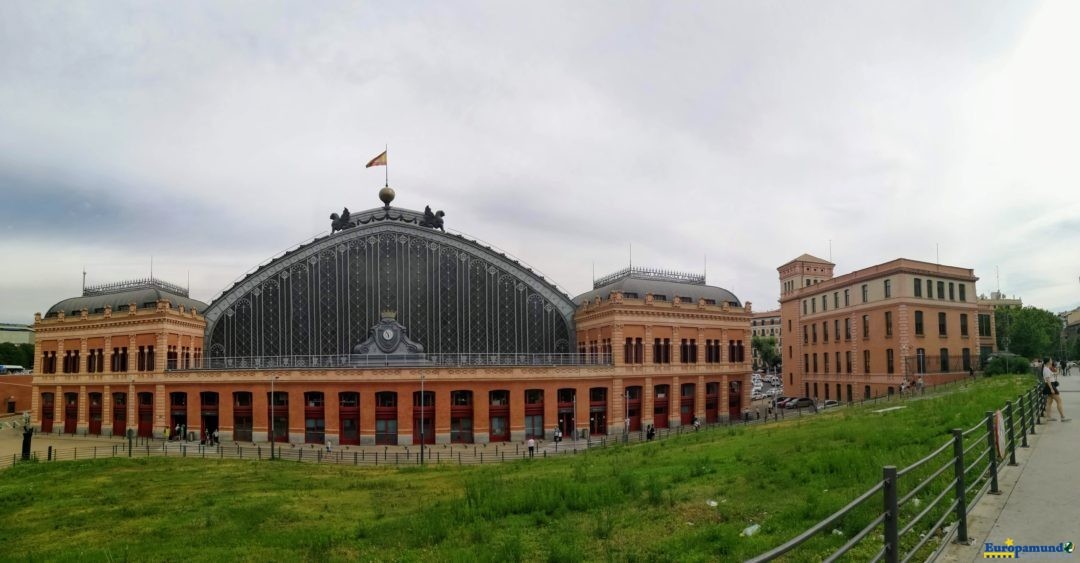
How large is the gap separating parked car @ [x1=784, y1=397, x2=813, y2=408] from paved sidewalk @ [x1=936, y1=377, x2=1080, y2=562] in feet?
225

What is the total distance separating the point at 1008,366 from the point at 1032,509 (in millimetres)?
57804

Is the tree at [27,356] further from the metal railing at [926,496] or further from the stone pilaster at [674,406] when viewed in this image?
the metal railing at [926,496]

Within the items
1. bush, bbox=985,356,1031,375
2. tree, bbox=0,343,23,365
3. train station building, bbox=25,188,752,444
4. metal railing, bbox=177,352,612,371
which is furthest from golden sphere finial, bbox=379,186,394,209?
tree, bbox=0,343,23,365

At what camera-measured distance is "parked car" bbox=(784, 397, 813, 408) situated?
271 ft

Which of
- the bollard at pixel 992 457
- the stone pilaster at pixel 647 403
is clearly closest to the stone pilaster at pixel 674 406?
the stone pilaster at pixel 647 403

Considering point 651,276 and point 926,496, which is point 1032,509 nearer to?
point 926,496

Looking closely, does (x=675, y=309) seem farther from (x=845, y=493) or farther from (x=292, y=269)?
(x=845, y=493)

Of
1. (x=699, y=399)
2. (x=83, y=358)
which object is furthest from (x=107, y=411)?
(x=699, y=399)

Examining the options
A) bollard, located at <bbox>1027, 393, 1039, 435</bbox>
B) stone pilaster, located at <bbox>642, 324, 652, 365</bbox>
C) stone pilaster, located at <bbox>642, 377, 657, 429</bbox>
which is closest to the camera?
bollard, located at <bbox>1027, 393, 1039, 435</bbox>

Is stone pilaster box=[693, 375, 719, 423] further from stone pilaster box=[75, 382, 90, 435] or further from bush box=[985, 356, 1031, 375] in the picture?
stone pilaster box=[75, 382, 90, 435]

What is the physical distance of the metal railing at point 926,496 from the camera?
6.82 metres

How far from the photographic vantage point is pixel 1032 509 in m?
11.8

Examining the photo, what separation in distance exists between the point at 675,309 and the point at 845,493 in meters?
60.6

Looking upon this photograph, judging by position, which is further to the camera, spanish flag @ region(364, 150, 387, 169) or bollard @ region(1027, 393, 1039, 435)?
spanish flag @ region(364, 150, 387, 169)
